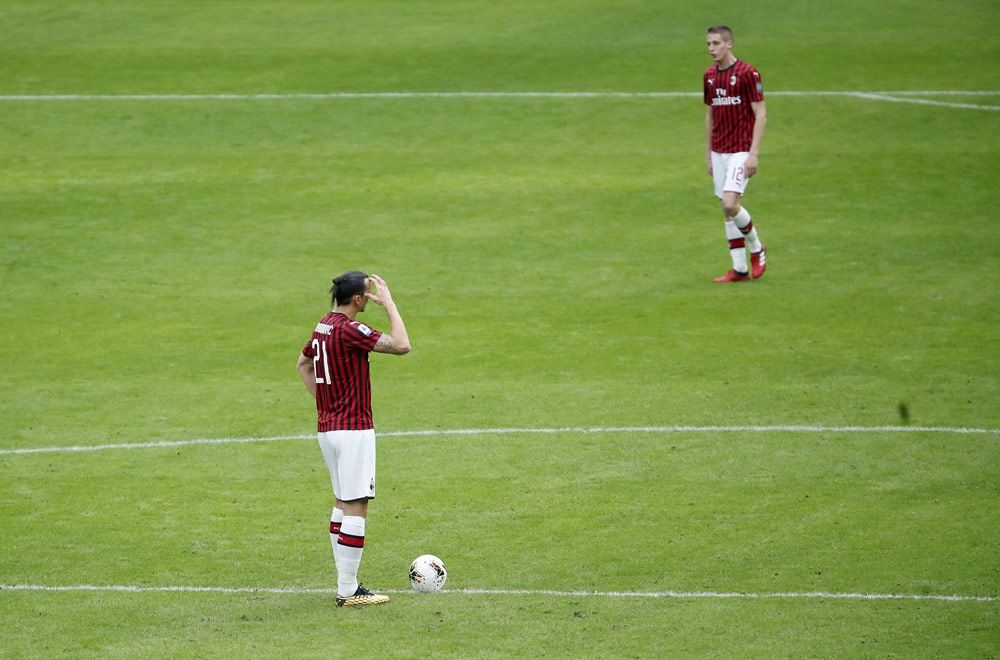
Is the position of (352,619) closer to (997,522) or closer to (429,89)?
(997,522)

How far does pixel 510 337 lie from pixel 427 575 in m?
7.02

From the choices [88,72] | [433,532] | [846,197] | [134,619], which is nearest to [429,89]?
[88,72]

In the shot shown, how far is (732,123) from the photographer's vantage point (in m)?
15.8

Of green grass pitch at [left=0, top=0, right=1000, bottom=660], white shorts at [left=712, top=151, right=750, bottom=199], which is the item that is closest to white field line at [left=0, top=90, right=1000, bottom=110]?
green grass pitch at [left=0, top=0, right=1000, bottom=660]

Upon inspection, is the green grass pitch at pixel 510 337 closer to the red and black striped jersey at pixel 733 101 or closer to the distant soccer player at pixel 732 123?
the distant soccer player at pixel 732 123

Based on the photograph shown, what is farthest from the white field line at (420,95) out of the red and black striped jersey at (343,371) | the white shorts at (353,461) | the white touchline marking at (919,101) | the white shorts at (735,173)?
the white shorts at (353,461)

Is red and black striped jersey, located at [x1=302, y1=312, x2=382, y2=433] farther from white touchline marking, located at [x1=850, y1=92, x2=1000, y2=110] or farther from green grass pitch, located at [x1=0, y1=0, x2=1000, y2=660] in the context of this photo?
white touchline marking, located at [x1=850, y1=92, x2=1000, y2=110]

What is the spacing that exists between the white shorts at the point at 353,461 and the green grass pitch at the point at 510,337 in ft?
2.79

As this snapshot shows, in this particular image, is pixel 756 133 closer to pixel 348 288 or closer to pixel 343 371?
pixel 348 288

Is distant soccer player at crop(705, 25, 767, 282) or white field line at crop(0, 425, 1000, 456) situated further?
distant soccer player at crop(705, 25, 767, 282)

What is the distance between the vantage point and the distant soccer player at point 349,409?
333 inches

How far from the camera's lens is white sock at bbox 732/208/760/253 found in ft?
52.5

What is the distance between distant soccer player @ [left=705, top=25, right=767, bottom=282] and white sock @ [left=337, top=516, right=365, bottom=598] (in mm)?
Answer: 8678

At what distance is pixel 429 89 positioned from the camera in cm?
2638
